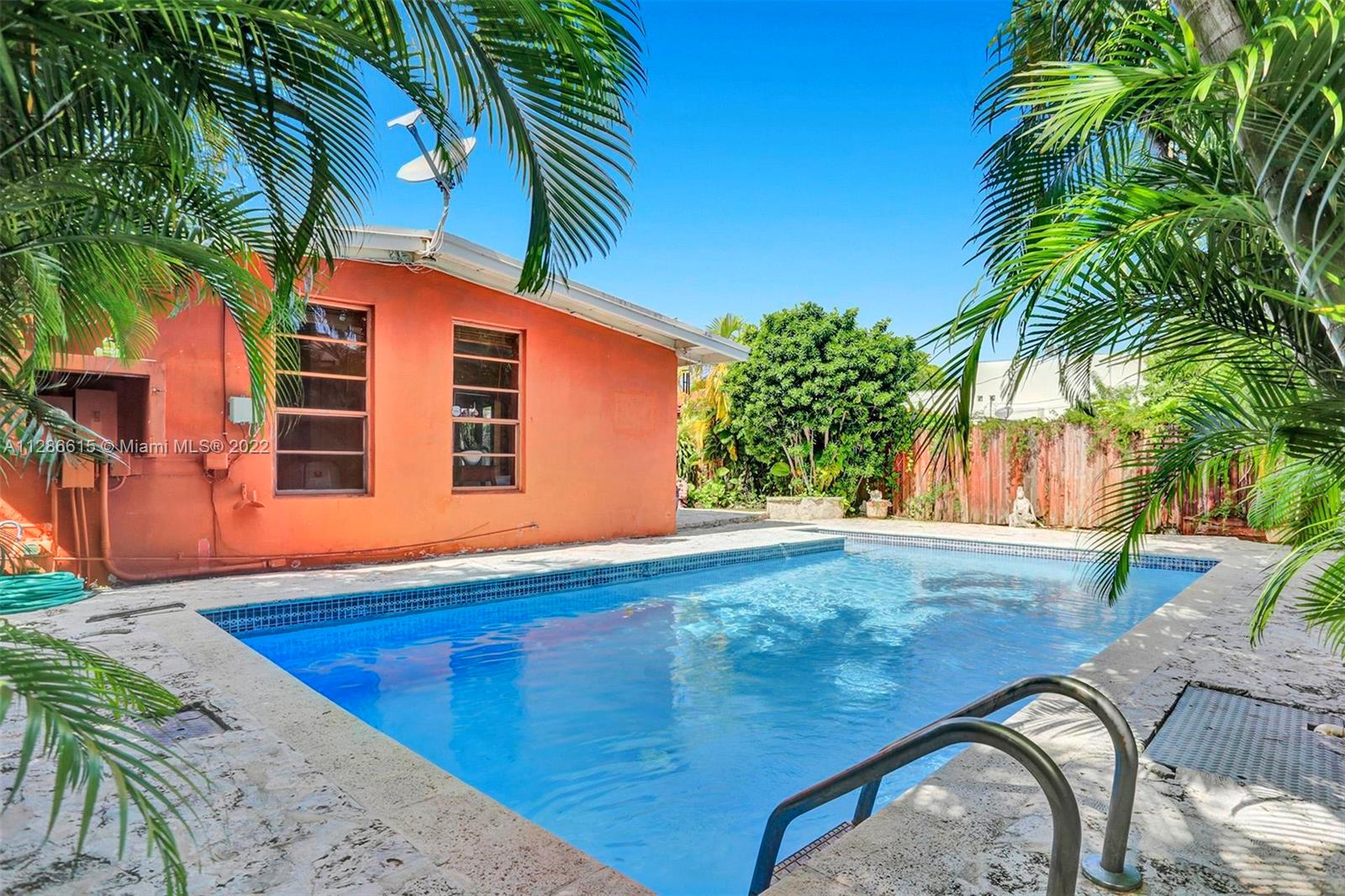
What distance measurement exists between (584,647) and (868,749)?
2786 millimetres

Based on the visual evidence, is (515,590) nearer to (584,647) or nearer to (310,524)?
(584,647)

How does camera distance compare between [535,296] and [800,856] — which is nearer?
[800,856]

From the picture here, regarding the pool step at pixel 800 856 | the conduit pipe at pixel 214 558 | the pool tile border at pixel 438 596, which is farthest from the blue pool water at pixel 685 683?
the conduit pipe at pixel 214 558

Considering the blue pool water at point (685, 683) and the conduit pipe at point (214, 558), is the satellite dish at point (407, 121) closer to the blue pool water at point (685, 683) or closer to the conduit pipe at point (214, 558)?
the blue pool water at point (685, 683)

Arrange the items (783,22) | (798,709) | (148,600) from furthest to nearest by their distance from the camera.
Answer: (783,22)
(148,600)
(798,709)

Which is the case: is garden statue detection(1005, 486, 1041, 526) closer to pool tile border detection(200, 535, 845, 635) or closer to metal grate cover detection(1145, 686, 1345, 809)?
pool tile border detection(200, 535, 845, 635)

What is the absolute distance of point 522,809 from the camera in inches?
145

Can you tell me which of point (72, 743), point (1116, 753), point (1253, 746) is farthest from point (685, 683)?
point (72, 743)

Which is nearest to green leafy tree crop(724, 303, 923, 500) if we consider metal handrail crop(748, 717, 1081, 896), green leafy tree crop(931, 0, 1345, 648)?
green leafy tree crop(931, 0, 1345, 648)

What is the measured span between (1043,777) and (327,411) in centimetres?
853

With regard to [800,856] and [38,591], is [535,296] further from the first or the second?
[800,856]

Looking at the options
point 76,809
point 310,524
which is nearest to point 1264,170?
point 76,809

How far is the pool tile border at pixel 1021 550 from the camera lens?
31.1ft

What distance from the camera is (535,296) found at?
7.68 meters
